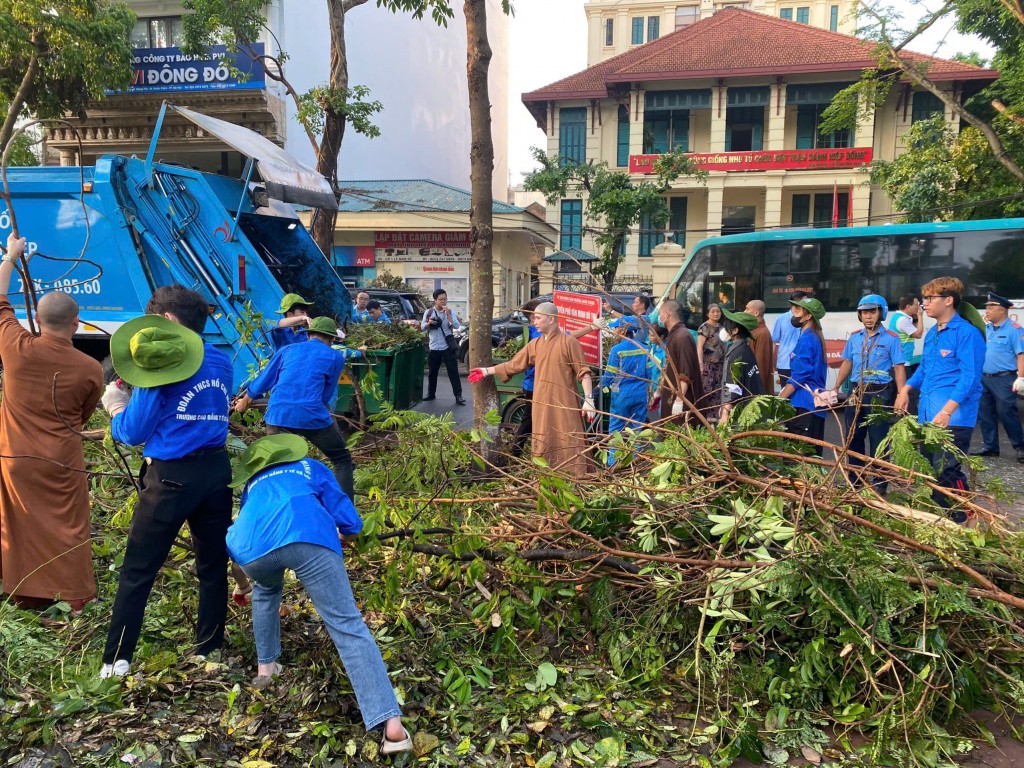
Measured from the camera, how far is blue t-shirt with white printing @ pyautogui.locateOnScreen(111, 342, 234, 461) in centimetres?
312

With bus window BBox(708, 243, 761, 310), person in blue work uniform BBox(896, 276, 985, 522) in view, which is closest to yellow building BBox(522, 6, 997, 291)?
bus window BBox(708, 243, 761, 310)

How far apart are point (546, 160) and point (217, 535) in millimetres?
23067

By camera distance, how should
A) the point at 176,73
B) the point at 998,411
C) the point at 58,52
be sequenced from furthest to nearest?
the point at 176,73
the point at 58,52
the point at 998,411

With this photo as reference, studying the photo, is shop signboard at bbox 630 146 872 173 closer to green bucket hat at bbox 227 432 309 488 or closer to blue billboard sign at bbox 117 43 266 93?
blue billboard sign at bbox 117 43 266 93

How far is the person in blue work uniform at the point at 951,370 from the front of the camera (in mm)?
5039

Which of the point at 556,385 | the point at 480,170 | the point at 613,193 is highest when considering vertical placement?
the point at 613,193

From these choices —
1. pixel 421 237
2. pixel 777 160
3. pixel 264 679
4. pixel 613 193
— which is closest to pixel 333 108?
pixel 264 679

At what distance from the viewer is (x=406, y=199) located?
27.1 m

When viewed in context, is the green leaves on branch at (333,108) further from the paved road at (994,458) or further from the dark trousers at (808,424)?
the dark trousers at (808,424)

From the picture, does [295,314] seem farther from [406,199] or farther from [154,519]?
[406,199]

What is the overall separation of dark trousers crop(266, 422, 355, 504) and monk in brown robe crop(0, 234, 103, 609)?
4.62 feet

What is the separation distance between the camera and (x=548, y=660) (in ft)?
11.6

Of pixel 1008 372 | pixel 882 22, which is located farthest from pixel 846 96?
pixel 1008 372

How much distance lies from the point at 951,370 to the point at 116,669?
519cm
